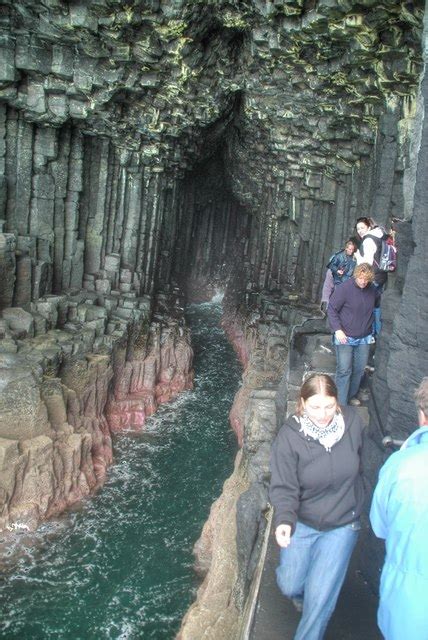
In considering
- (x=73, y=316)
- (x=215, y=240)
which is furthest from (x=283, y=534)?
(x=215, y=240)

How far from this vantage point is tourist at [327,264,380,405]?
639 cm

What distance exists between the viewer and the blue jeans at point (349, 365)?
6648 mm

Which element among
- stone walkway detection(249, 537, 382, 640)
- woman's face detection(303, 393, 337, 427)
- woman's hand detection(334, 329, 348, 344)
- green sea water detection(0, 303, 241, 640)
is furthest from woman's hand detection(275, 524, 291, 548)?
green sea water detection(0, 303, 241, 640)

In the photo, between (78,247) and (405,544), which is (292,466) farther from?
(78,247)

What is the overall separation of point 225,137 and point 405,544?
22.3 m

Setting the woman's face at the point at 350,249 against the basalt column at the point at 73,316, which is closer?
the woman's face at the point at 350,249

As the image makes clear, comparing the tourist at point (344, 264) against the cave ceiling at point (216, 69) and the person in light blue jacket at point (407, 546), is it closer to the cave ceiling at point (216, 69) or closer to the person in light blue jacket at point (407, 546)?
the cave ceiling at point (216, 69)

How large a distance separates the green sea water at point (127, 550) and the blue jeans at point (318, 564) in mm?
6504

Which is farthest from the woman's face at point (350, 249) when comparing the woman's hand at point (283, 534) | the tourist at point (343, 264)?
the woman's hand at point (283, 534)

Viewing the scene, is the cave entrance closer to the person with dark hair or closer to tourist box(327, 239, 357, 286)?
tourist box(327, 239, 357, 286)

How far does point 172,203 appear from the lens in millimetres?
22312

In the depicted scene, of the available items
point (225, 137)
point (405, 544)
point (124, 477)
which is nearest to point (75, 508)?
point (124, 477)

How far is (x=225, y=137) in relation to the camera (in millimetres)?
23562

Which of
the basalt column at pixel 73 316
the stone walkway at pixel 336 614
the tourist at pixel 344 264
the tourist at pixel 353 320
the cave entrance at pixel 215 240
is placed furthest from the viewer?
the cave entrance at pixel 215 240
